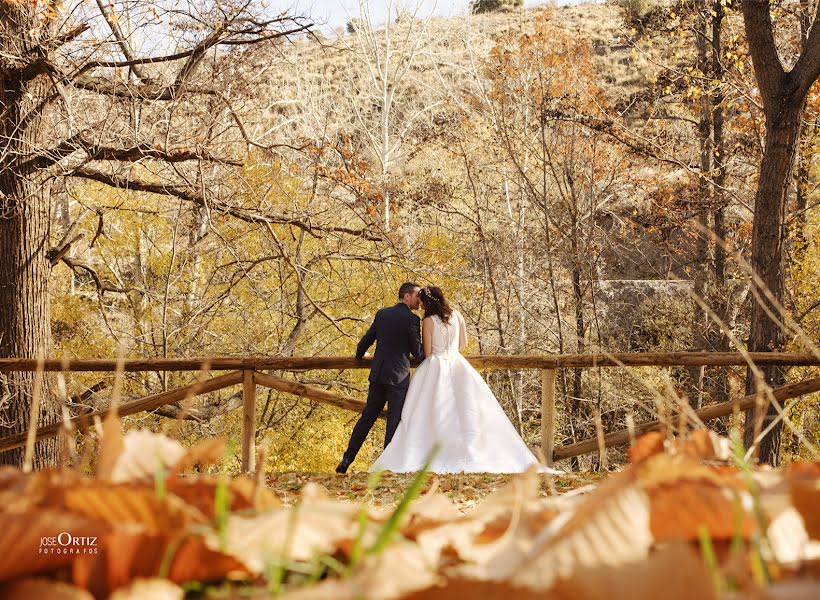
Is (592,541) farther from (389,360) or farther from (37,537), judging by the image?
(389,360)

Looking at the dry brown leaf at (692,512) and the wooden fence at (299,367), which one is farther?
the wooden fence at (299,367)

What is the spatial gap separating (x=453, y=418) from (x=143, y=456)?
711cm

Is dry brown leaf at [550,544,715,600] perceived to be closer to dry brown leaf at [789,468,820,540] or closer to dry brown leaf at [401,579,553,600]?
dry brown leaf at [401,579,553,600]

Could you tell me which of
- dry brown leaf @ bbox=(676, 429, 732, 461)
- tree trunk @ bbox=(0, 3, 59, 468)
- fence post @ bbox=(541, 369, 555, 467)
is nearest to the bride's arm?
fence post @ bbox=(541, 369, 555, 467)

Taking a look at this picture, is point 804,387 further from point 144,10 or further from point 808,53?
point 144,10

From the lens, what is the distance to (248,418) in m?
6.69

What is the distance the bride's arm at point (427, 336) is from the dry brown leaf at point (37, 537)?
709cm

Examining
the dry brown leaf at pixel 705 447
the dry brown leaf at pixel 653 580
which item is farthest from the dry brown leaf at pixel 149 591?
the dry brown leaf at pixel 705 447

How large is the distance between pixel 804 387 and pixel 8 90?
741 cm

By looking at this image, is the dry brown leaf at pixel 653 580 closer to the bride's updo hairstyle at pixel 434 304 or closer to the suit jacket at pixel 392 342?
the suit jacket at pixel 392 342

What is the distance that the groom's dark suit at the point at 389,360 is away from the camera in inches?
294

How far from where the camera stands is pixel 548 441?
22.6 feet

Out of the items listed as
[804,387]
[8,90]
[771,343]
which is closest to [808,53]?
[771,343]


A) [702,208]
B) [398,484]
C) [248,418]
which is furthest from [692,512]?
[702,208]
